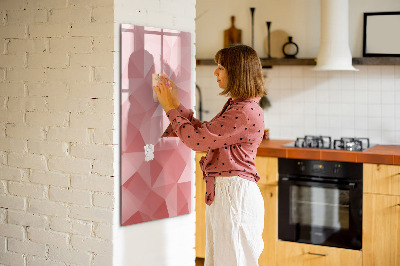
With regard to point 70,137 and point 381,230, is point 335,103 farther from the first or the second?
point 70,137

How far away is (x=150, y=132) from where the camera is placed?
2.78 meters

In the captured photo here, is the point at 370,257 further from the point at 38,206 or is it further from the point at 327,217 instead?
the point at 38,206

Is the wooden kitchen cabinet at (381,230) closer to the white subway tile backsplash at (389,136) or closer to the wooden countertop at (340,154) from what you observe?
the wooden countertop at (340,154)

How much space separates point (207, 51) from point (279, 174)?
142 centimetres

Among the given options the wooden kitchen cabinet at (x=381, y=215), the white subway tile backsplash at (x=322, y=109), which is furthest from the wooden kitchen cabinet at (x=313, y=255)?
the white subway tile backsplash at (x=322, y=109)

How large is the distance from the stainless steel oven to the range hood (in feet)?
2.52

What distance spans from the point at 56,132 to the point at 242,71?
95cm

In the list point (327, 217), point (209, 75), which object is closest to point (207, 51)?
→ point (209, 75)

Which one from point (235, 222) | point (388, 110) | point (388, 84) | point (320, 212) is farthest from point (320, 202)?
point (235, 222)

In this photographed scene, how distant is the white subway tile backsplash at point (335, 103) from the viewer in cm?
442

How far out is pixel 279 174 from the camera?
13.6 ft

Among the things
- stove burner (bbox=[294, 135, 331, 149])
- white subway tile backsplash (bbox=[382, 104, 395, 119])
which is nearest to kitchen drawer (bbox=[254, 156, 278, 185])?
stove burner (bbox=[294, 135, 331, 149])

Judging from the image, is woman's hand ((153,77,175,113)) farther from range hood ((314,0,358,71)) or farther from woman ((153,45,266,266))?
range hood ((314,0,358,71))

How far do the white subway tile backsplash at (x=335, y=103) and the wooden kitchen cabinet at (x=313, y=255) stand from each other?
0.97 meters
